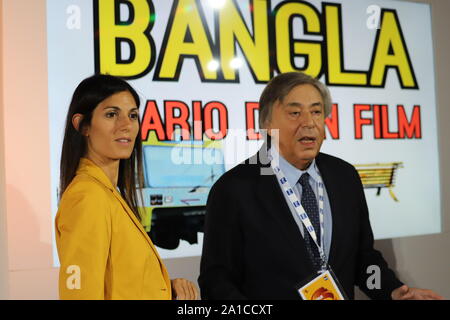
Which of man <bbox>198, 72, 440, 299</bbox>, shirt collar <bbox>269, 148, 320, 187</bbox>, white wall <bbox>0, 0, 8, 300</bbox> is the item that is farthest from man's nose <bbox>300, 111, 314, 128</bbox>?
white wall <bbox>0, 0, 8, 300</bbox>

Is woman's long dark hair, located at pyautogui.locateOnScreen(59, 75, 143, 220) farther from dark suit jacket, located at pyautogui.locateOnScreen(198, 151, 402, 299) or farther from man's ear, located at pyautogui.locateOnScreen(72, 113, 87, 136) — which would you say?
dark suit jacket, located at pyautogui.locateOnScreen(198, 151, 402, 299)

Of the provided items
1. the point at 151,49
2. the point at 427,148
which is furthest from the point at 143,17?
the point at 427,148

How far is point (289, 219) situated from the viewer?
7.72 feet

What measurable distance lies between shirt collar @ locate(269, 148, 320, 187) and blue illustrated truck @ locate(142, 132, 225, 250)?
0.41m

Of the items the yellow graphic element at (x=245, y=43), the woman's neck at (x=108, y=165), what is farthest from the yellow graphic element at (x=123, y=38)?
the woman's neck at (x=108, y=165)

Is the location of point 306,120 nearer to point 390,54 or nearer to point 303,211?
point 303,211

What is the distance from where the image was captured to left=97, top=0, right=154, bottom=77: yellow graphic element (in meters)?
2.60

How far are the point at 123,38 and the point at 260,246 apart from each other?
1.26 m

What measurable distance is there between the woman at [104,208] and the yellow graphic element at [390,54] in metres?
1.67

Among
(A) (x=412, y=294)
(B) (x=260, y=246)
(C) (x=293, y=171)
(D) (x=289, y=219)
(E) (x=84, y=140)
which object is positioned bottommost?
(A) (x=412, y=294)

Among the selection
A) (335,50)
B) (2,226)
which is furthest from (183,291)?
(335,50)

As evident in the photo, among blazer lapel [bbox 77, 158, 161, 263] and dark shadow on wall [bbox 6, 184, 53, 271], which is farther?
dark shadow on wall [bbox 6, 184, 53, 271]

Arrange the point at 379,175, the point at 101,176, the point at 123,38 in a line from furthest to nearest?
the point at 379,175, the point at 123,38, the point at 101,176

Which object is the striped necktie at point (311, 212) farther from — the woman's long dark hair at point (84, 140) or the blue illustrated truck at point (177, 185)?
the woman's long dark hair at point (84, 140)
